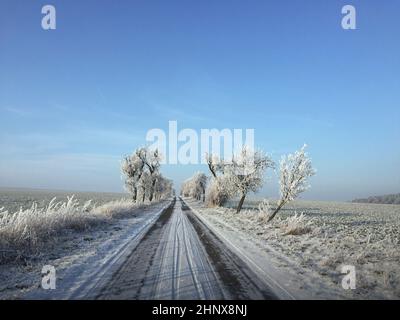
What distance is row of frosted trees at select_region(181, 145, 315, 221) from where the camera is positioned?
78.3 ft

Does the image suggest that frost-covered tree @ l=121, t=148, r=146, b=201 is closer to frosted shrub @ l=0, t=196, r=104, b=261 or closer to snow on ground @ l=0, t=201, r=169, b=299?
frosted shrub @ l=0, t=196, r=104, b=261

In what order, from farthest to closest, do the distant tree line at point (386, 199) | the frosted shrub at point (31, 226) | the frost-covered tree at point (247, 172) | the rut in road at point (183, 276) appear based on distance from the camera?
the distant tree line at point (386, 199) < the frost-covered tree at point (247, 172) < the frosted shrub at point (31, 226) < the rut in road at point (183, 276)

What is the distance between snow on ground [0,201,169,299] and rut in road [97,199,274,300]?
862 mm

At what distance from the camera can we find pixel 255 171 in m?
37.6

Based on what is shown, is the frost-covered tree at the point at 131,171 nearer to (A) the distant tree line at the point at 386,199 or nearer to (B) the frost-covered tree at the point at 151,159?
(B) the frost-covered tree at the point at 151,159

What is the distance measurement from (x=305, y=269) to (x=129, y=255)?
5556mm

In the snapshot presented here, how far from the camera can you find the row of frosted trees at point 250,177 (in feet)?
78.3

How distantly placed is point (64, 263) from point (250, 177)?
2800cm

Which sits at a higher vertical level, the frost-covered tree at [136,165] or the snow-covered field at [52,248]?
the frost-covered tree at [136,165]

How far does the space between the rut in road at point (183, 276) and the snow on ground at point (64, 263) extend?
862 mm

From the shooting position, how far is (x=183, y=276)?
354 inches

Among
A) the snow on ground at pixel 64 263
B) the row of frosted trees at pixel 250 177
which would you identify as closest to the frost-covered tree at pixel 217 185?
the row of frosted trees at pixel 250 177
